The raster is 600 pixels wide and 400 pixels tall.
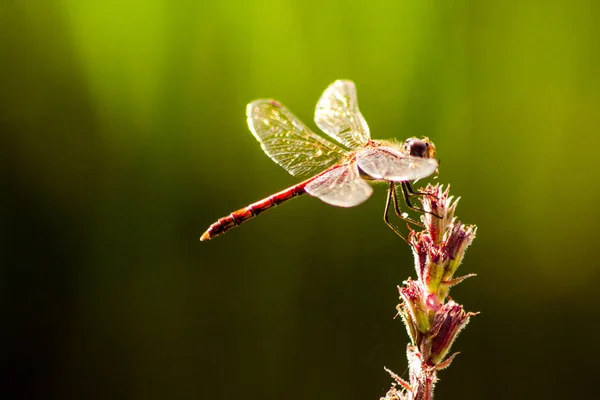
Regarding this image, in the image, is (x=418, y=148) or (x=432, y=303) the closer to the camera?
(x=432, y=303)

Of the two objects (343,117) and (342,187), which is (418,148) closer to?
(342,187)

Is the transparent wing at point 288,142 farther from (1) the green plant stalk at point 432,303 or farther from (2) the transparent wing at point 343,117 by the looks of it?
(1) the green plant stalk at point 432,303

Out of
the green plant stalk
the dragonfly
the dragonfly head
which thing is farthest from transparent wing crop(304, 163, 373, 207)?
A: the green plant stalk

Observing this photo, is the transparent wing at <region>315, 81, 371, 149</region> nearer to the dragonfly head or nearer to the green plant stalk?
the dragonfly head

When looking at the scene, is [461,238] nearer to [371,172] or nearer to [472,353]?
[371,172]

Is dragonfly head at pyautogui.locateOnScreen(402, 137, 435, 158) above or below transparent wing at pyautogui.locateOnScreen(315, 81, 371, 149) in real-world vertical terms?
below

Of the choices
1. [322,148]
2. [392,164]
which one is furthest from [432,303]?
[322,148]

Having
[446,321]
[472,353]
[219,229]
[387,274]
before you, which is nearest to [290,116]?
[219,229]
